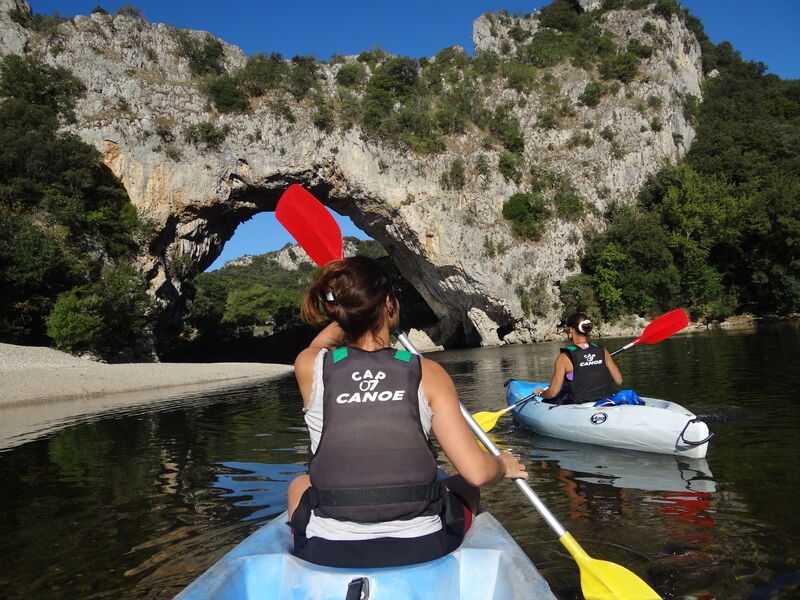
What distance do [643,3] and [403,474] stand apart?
166 ft

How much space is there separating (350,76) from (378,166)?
7.21m

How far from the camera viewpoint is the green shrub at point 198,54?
32.0 meters

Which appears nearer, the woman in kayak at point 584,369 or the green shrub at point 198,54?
the woman in kayak at point 584,369

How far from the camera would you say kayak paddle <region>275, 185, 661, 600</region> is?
2.65 meters

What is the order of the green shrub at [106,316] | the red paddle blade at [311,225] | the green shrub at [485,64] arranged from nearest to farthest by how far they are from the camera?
1. the red paddle blade at [311,225]
2. the green shrub at [106,316]
3. the green shrub at [485,64]

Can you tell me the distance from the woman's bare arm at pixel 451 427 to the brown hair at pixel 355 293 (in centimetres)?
26

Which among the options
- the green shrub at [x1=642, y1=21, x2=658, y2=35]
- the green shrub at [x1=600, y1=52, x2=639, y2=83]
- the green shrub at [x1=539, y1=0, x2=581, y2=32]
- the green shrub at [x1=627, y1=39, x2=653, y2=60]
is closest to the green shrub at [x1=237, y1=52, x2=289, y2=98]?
the green shrub at [x1=600, y1=52, x2=639, y2=83]

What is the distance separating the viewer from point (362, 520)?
1886 millimetres

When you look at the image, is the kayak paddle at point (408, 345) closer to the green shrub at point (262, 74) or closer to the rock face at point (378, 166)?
the rock face at point (378, 166)

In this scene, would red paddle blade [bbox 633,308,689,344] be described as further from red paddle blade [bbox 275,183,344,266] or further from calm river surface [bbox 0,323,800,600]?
red paddle blade [bbox 275,183,344,266]

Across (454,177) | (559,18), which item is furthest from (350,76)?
(559,18)

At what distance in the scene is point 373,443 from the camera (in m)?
1.84

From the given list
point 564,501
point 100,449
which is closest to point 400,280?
point 100,449

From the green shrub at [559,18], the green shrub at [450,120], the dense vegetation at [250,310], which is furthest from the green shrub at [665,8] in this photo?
the dense vegetation at [250,310]
